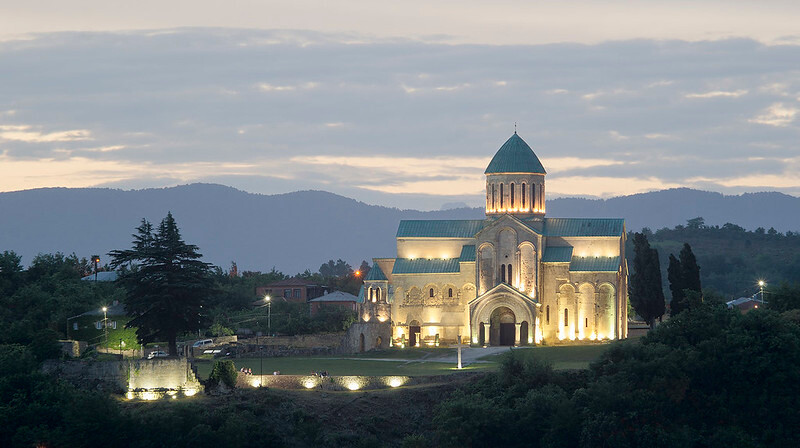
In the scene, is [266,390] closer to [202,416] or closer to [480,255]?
[202,416]

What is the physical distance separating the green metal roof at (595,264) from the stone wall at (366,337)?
1313 centimetres

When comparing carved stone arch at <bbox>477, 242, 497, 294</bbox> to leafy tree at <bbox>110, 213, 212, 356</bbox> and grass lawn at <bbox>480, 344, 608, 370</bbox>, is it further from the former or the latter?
leafy tree at <bbox>110, 213, 212, 356</bbox>

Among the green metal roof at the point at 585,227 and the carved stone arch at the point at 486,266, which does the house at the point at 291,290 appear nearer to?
the carved stone arch at the point at 486,266

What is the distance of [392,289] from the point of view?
86.3 meters

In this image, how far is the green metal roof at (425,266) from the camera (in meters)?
86.1

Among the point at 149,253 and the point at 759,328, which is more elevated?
the point at 149,253

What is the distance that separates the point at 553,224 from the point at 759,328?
25663 mm

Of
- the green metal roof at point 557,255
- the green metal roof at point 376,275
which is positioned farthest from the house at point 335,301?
the green metal roof at point 557,255

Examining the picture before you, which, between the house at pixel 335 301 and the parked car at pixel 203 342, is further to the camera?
the house at pixel 335 301

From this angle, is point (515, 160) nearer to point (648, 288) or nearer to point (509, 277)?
point (509, 277)

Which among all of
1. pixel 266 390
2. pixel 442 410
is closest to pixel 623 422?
→ pixel 442 410

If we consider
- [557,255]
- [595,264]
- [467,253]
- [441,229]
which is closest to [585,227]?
[557,255]

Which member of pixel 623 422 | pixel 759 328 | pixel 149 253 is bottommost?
pixel 623 422

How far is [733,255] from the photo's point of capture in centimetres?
16800
